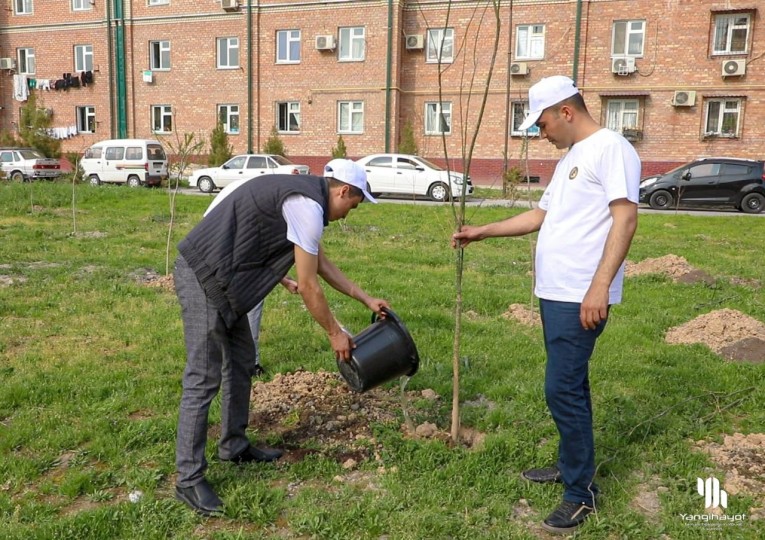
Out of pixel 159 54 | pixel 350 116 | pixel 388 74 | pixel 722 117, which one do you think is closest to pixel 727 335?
pixel 722 117

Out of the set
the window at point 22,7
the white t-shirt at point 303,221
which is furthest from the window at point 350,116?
the white t-shirt at point 303,221

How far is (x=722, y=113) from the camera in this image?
77.2 ft

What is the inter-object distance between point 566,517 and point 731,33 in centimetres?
2470

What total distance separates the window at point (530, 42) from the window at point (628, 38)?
8.26 feet

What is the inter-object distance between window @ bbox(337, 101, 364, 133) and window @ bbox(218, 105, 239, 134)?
4.62m

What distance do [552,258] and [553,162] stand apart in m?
22.6

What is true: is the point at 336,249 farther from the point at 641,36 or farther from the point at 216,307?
the point at 641,36

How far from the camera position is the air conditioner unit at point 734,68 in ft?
74.4

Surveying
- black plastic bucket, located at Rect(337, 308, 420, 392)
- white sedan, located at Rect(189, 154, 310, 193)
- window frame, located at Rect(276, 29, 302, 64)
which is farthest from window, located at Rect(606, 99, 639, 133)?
Answer: black plastic bucket, located at Rect(337, 308, 420, 392)

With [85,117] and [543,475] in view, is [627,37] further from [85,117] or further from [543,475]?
[543,475]

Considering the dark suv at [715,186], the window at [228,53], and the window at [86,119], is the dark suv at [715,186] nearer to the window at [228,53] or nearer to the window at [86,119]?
the window at [228,53]

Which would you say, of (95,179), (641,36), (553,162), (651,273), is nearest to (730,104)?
(641,36)

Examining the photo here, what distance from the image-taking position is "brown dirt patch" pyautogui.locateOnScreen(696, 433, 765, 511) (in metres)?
3.32

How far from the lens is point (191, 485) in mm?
3170
